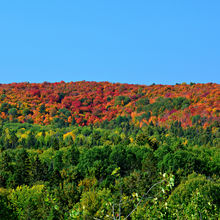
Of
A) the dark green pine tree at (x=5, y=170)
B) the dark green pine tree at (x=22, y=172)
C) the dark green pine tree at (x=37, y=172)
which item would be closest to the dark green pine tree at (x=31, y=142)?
the dark green pine tree at (x=22, y=172)

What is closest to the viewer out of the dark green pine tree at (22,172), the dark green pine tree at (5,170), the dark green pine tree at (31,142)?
the dark green pine tree at (5,170)

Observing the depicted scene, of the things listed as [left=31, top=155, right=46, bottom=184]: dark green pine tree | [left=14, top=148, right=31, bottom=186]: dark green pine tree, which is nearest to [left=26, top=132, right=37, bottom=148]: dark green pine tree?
[left=14, top=148, right=31, bottom=186]: dark green pine tree

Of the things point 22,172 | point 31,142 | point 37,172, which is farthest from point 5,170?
point 31,142

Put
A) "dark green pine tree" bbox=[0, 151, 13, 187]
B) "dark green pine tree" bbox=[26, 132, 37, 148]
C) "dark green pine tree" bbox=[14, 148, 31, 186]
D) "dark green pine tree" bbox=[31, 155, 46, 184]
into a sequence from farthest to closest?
"dark green pine tree" bbox=[26, 132, 37, 148] < "dark green pine tree" bbox=[14, 148, 31, 186] < "dark green pine tree" bbox=[31, 155, 46, 184] < "dark green pine tree" bbox=[0, 151, 13, 187]

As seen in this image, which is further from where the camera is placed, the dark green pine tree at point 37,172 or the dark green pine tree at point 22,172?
the dark green pine tree at point 22,172

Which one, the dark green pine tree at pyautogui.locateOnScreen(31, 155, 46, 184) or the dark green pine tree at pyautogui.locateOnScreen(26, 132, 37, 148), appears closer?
the dark green pine tree at pyautogui.locateOnScreen(31, 155, 46, 184)

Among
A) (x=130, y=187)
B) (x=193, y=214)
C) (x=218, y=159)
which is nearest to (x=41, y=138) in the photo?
(x=218, y=159)

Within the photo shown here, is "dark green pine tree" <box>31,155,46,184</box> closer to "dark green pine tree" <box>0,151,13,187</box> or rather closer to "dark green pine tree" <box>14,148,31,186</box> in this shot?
"dark green pine tree" <box>14,148,31,186</box>

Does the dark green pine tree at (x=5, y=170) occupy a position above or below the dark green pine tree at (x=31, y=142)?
below

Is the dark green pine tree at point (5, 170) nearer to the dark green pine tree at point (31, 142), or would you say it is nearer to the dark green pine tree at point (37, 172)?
the dark green pine tree at point (37, 172)

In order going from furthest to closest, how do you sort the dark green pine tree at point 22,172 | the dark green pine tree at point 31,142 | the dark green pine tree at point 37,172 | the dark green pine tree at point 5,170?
the dark green pine tree at point 31,142 → the dark green pine tree at point 22,172 → the dark green pine tree at point 37,172 → the dark green pine tree at point 5,170

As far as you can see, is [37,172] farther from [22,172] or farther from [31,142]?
[31,142]

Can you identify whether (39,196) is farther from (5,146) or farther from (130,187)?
(5,146)

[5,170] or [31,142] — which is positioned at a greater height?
[31,142]
